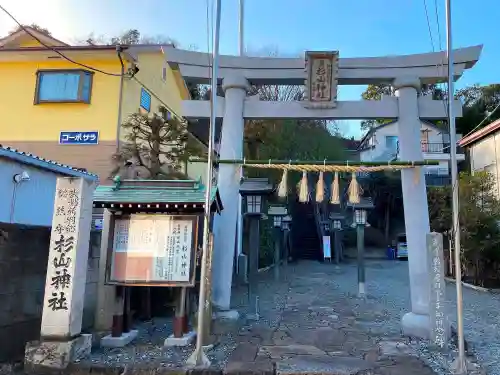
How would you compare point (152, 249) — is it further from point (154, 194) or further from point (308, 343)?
point (308, 343)

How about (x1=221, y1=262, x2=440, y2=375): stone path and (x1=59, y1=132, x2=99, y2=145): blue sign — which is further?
(x1=59, y1=132, x2=99, y2=145): blue sign

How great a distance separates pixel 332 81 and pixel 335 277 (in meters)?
12.4

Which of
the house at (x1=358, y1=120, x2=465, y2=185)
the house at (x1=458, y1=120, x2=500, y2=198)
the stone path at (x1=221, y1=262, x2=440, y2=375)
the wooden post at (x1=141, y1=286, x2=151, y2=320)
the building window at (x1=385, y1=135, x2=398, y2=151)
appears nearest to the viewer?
the stone path at (x1=221, y1=262, x2=440, y2=375)

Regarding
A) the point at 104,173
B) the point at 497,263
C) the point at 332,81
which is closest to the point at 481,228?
the point at 497,263

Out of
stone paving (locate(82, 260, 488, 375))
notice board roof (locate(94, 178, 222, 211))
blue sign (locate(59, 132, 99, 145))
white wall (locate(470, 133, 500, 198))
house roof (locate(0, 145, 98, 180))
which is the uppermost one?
white wall (locate(470, 133, 500, 198))

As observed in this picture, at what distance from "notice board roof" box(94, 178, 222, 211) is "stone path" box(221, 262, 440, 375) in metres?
2.82

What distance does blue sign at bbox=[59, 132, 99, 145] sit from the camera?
14328 mm

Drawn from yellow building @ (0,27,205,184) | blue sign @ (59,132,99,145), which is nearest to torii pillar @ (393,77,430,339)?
yellow building @ (0,27,205,184)

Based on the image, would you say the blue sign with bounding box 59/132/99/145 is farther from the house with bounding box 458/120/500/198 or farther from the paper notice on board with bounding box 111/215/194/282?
the house with bounding box 458/120/500/198

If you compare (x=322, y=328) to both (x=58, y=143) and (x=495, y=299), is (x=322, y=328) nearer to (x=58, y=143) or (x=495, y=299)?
(x=495, y=299)

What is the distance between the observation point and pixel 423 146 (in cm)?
3234

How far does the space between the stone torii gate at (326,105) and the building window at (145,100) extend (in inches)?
295

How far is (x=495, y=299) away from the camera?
514 inches

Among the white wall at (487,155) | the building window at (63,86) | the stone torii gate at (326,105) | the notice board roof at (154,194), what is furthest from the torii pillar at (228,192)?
the white wall at (487,155)
